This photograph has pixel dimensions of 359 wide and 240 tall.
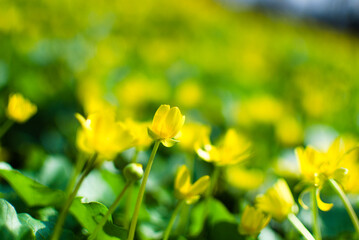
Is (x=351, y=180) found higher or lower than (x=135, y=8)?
higher

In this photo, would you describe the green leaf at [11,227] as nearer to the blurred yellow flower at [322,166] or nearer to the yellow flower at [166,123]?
the yellow flower at [166,123]

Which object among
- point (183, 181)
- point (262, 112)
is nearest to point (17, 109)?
point (183, 181)

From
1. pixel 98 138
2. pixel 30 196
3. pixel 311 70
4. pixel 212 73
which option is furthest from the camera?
pixel 311 70

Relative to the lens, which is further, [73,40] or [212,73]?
[212,73]

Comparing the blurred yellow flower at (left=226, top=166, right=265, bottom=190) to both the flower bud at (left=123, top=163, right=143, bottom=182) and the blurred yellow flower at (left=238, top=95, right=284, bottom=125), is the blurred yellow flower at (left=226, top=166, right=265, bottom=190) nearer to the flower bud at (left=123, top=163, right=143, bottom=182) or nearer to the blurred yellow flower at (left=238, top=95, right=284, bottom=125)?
the flower bud at (left=123, top=163, right=143, bottom=182)

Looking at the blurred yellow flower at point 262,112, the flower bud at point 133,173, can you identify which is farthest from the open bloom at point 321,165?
the blurred yellow flower at point 262,112

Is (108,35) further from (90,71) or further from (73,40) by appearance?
(90,71)

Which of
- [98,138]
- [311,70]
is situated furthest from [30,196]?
[311,70]
